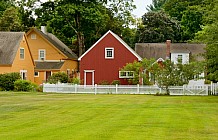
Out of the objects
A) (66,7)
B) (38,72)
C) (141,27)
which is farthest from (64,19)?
(141,27)

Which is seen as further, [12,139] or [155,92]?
[155,92]

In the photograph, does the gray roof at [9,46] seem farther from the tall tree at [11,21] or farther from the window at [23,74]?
the tall tree at [11,21]

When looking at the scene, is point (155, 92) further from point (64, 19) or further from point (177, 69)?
point (64, 19)

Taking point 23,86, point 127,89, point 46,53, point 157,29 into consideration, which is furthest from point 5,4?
point 127,89

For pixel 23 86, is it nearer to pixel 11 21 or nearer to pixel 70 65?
pixel 70 65

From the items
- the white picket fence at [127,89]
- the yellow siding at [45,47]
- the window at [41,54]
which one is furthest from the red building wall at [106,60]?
the window at [41,54]

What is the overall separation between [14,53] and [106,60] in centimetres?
941

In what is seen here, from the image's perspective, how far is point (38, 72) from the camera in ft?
196

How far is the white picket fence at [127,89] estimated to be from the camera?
38.7 meters

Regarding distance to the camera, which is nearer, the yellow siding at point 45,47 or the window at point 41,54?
the yellow siding at point 45,47

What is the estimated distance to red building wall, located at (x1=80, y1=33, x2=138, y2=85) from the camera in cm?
5003

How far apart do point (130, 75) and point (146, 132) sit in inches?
1392

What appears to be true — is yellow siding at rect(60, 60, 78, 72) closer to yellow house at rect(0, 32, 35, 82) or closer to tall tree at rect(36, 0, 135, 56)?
tall tree at rect(36, 0, 135, 56)

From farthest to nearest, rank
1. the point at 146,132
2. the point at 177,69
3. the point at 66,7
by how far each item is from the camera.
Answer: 1. the point at 66,7
2. the point at 177,69
3. the point at 146,132
